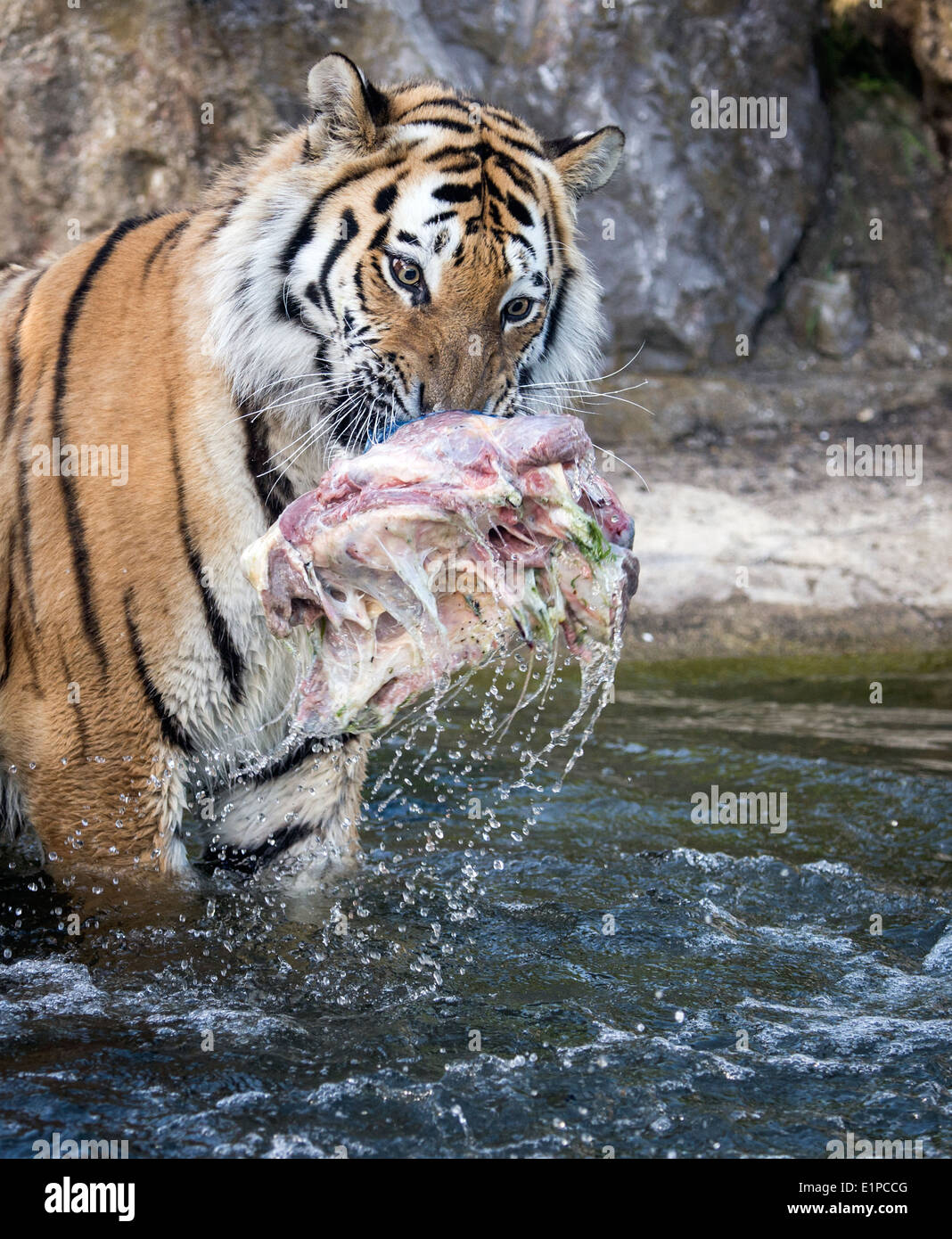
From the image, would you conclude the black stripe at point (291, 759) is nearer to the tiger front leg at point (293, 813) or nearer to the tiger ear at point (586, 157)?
the tiger front leg at point (293, 813)

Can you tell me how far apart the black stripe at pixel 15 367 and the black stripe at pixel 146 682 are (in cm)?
49

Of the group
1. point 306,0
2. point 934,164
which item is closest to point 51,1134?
point 306,0

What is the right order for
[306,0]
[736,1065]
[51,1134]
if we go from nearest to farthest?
[51,1134] < [736,1065] < [306,0]

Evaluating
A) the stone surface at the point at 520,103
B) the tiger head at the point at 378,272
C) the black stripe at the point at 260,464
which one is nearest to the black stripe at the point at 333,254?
the tiger head at the point at 378,272

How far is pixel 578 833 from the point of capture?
3541 mm

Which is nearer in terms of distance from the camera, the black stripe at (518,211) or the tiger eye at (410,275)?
the tiger eye at (410,275)

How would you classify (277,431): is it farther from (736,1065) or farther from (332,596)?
(736,1065)

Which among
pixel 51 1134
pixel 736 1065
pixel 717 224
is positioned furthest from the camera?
pixel 717 224

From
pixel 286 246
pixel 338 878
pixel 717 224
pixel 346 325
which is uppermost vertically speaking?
pixel 717 224

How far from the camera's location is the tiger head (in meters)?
2.48

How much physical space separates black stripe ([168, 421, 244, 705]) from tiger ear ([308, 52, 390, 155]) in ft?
2.00

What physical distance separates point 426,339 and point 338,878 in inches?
49.1

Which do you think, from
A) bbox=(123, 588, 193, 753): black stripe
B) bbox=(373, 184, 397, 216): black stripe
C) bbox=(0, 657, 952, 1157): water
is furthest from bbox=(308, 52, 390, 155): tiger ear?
bbox=(0, 657, 952, 1157): water

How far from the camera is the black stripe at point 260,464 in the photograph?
8.48ft
